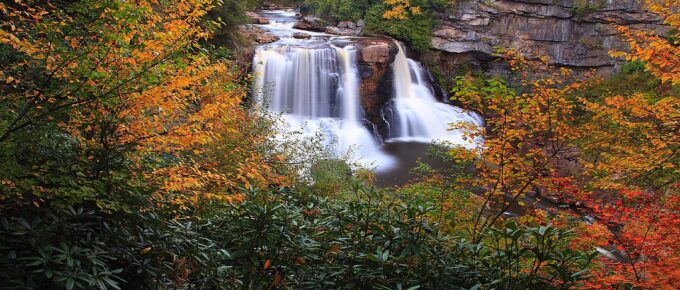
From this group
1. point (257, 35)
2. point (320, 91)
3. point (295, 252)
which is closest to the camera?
point (295, 252)

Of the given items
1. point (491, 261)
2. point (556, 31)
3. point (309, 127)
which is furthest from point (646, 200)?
point (556, 31)

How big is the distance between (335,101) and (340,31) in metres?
6.11

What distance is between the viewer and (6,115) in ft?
9.18

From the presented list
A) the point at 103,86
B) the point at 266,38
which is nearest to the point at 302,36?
the point at 266,38

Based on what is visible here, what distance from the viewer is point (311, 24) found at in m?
21.6

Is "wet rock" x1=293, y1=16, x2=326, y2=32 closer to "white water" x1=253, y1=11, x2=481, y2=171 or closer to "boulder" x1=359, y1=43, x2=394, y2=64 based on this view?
"white water" x1=253, y1=11, x2=481, y2=171

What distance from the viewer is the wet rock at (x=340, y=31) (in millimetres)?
20703

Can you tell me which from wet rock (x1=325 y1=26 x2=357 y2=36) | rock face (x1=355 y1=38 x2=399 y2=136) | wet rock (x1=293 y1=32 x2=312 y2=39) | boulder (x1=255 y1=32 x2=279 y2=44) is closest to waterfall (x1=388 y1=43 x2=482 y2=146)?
rock face (x1=355 y1=38 x2=399 y2=136)

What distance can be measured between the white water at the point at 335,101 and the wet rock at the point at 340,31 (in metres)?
2.32

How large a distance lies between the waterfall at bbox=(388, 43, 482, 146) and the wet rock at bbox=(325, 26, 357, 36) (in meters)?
2.81

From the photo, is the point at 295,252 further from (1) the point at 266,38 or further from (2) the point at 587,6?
(2) the point at 587,6

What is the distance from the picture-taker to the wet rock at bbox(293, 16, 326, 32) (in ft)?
70.2

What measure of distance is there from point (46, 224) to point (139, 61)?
4.86 feet

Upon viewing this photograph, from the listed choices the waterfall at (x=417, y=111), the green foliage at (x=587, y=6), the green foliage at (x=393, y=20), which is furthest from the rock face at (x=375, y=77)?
the green foliage at (x=587, y=6)
